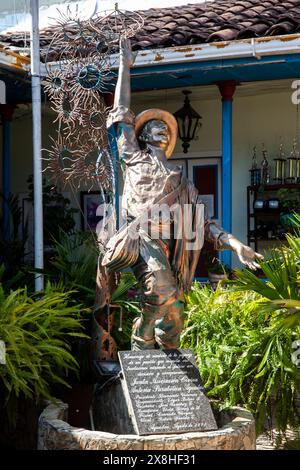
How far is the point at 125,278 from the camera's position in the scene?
7.14 meters

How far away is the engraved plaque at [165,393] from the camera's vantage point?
181 inches

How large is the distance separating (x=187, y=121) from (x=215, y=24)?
1880 millimetres

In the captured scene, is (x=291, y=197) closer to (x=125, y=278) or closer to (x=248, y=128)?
(x=248, y=128)

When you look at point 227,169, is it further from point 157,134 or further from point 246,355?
point 157,134

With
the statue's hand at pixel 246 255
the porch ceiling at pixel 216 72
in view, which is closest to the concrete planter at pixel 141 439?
the statue's hand at pixel 246 255

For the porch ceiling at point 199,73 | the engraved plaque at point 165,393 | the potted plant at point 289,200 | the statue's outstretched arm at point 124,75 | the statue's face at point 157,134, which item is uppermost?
the porch ceiling at point 199,73

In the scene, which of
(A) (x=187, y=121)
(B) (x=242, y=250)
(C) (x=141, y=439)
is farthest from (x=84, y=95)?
(A) (x=187, y=121)

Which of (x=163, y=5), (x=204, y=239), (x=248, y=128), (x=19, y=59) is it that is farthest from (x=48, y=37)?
(x=204, y=239)

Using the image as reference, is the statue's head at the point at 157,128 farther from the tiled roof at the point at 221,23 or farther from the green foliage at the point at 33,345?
the tiled roof at the point at 221,23

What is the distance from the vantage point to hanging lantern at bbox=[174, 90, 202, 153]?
10.3 m

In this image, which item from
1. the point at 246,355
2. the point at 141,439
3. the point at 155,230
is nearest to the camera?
the point at 141,439

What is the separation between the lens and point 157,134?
529 centimetres

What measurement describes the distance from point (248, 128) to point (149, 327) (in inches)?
246

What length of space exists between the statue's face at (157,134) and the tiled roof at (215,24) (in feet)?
10.6
